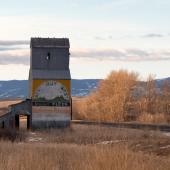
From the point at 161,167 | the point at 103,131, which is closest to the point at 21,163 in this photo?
the point at 161,167

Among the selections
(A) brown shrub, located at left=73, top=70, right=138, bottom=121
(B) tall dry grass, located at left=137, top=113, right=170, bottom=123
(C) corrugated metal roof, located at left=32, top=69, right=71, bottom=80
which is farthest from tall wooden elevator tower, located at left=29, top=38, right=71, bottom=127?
(A) brown shrub, located at left=73, top=70, right=138, bottom=121

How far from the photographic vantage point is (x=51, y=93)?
55.5 meters

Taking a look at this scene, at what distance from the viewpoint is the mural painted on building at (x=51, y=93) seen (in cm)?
5534

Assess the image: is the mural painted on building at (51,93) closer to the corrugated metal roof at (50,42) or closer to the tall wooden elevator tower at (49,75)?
the tall wooden elevator tower at (49,75)

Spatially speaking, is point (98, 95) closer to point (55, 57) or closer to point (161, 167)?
point (55, 57)

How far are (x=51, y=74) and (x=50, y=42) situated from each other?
3.43m

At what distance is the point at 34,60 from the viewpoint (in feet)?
186

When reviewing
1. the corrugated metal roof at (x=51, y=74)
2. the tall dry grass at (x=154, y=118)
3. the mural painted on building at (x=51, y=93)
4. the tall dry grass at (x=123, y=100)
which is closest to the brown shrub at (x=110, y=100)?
the tall dry grass at (x=123, y=100)

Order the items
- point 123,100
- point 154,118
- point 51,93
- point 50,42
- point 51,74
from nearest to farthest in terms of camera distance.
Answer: point 51,93, point 51,74, point 50,42, point 154,118, point 123,100

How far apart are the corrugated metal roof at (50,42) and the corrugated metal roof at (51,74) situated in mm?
2624

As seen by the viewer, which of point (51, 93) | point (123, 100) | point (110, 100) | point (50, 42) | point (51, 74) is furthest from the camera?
point (123, 100)

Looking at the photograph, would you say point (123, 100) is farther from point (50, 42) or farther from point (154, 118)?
point (50, 42)

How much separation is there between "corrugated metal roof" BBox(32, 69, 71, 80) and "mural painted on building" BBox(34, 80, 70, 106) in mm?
586

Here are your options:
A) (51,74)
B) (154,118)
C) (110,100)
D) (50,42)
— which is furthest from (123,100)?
(51,74)
